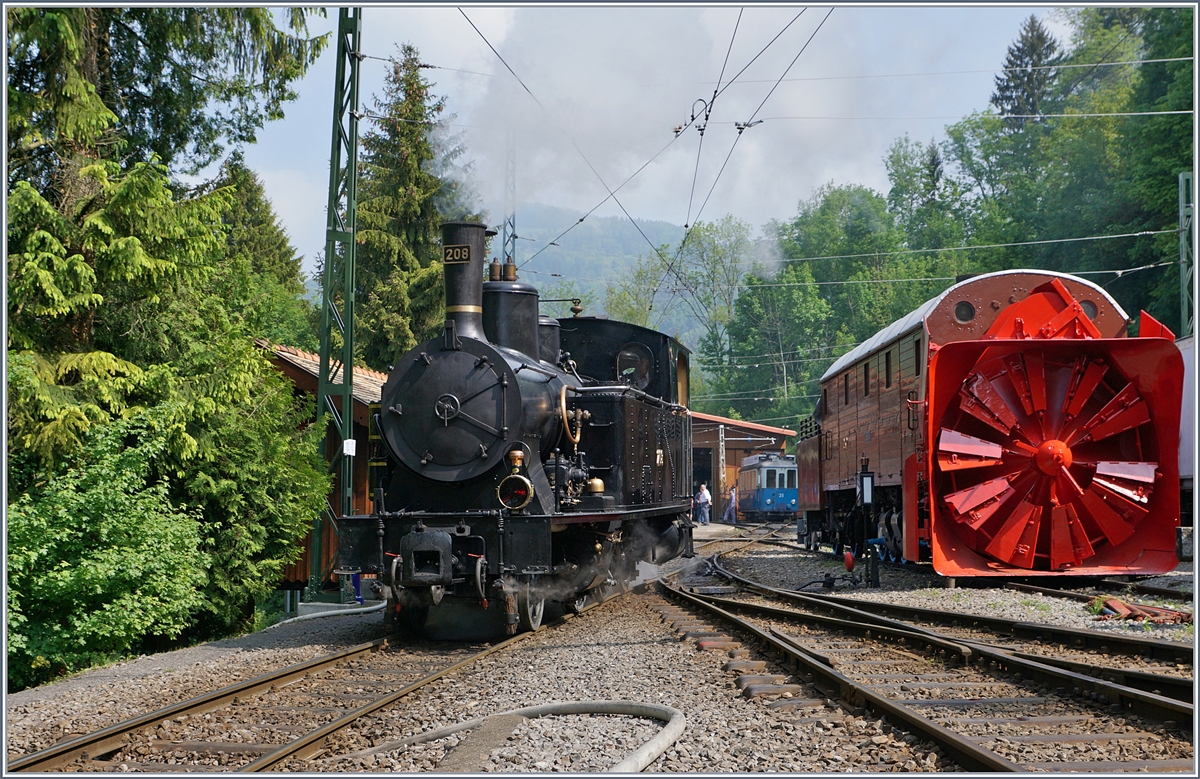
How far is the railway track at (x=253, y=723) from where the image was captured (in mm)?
4863

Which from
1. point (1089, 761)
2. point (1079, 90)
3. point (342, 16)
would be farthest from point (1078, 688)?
point (1079, 90)

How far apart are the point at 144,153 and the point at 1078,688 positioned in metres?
12.6

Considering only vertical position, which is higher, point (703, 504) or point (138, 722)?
point (703, 504)

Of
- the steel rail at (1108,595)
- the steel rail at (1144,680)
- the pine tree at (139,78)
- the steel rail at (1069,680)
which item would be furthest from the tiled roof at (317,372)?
the steel rail at (1144,680)

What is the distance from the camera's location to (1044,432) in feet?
35.9

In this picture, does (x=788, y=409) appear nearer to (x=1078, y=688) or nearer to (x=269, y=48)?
(x=269, y=48)

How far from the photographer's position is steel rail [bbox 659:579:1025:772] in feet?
13.7

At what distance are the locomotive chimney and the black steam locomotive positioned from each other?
1 cm

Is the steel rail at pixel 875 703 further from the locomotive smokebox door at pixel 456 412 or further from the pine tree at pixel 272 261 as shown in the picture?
the pine tree at pixel 272 261

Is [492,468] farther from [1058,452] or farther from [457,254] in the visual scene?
[1058,452]

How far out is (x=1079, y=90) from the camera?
45844 mm

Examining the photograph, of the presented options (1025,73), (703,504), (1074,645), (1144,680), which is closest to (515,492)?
(1074,645)

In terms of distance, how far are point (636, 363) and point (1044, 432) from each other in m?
4.67

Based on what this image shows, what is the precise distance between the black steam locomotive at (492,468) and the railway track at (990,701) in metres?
2.14
